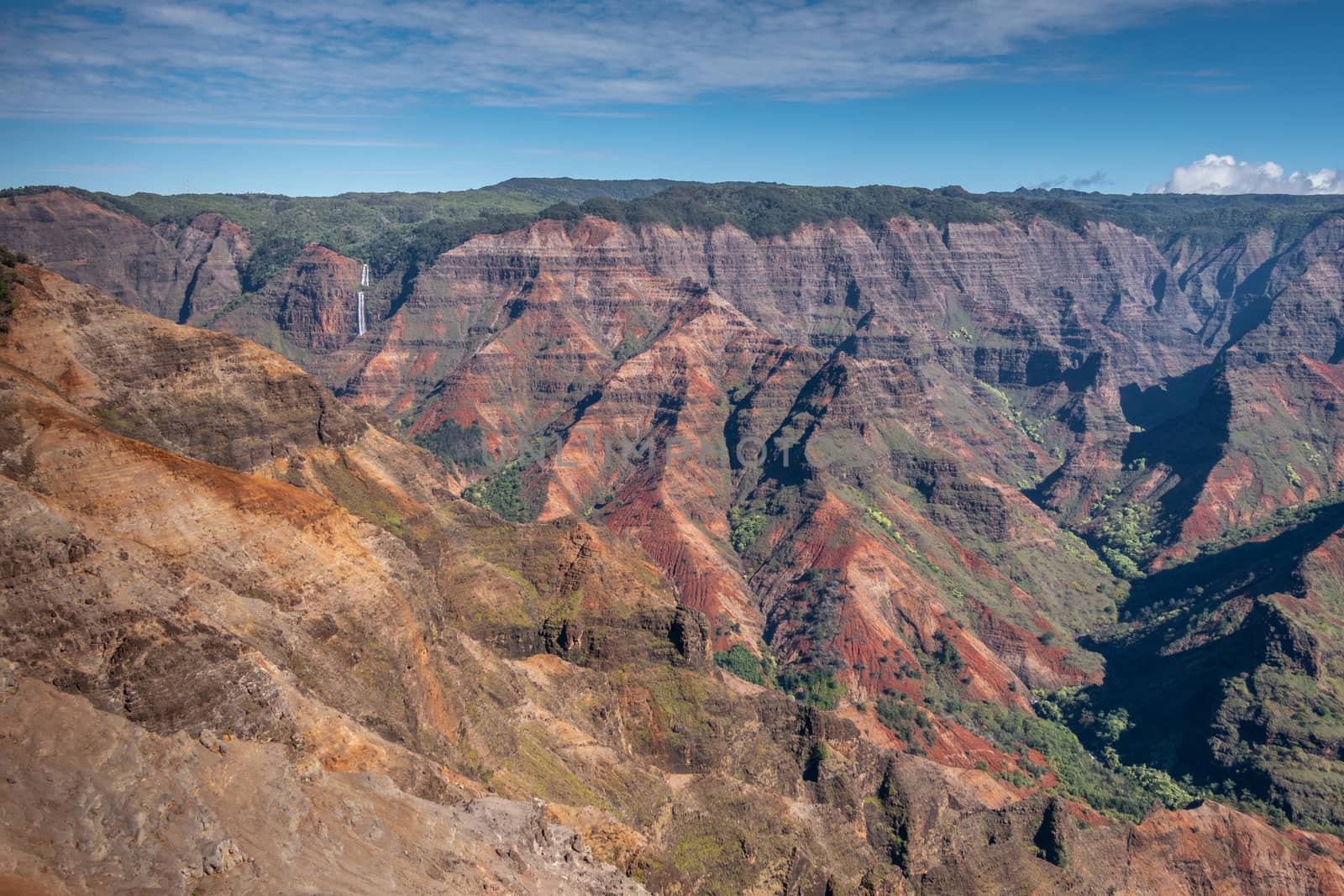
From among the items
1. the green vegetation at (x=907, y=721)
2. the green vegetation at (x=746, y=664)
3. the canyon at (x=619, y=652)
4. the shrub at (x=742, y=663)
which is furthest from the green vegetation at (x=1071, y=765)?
the shrub at (x=742, y=663)

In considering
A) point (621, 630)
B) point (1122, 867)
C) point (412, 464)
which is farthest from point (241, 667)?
point (1122, 867)

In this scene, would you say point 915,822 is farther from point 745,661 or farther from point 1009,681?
point 1009,681

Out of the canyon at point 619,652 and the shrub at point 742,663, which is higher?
the canyon at point 619,652

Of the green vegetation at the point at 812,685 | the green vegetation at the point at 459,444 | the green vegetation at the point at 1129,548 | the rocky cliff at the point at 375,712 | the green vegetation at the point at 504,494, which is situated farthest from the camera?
the green vegetation at the point at 459,444

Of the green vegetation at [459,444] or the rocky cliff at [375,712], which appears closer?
the rocky cliff at [375,712]

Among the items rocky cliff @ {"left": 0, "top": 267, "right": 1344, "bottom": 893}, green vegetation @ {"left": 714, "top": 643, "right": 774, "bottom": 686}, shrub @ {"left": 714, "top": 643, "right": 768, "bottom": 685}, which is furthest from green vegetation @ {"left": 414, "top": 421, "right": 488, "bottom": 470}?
rocky cliff @ {"left": 0, "top": 267, "right": 1344, "bottom": 893}

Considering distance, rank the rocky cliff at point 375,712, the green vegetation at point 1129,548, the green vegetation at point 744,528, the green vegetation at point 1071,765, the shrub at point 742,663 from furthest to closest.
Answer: the green vegetation at point 1129,548 < the green vegetation at point 744,528 < the shrub at point 742,663 < the green vegetation at point 1071,765 < the rocky cliff at point 375,712

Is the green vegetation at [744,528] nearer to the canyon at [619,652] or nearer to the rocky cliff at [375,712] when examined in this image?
the canyon at [619,652]

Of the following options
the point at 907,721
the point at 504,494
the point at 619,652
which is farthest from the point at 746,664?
the point at 504,494

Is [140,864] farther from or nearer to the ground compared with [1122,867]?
farther from the ground
